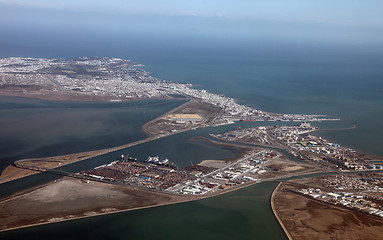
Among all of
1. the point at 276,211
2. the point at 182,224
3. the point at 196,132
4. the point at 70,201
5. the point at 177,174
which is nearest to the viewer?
the point at 182,224

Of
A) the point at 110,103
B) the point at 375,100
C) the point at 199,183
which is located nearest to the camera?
the point at 199,183

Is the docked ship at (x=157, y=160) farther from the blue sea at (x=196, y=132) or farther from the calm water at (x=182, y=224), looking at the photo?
the calm water at (x=182, y=224)

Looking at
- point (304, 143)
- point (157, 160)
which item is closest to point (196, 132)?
point (157, 160)

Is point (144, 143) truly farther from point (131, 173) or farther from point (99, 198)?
point (99, 198)

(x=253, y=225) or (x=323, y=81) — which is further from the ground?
(x=323, y=81)

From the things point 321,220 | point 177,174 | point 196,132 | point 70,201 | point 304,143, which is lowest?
point 321,220

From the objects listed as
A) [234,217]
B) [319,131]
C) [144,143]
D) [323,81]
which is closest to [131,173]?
[144,143]

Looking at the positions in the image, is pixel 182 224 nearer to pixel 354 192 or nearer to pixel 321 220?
pixel 321 220
